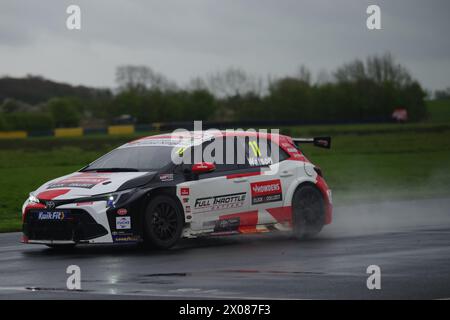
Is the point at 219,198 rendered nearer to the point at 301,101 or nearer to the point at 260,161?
the point at 260,161

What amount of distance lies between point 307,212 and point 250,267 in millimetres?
3710

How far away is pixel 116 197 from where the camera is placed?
12.1 meters

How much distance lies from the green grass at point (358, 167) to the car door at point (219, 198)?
5.35 m

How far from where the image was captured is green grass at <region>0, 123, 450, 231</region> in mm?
24750

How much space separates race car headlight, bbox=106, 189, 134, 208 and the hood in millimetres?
83

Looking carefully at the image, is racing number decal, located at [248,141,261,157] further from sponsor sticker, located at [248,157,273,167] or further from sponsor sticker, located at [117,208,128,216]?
sponsor sticker, located at [117,208,128,216]

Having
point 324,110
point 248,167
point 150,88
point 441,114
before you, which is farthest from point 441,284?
point 150,88

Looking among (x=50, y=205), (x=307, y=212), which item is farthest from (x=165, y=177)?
(x=307, y=212)

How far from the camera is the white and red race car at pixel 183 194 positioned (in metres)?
12.0

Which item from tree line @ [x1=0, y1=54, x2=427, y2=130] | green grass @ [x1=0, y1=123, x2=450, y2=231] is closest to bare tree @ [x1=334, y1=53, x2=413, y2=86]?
tree line @ [x1=0, y1=54, x2=427, y2=130]

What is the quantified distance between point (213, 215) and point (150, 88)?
101 meters

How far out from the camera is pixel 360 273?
9945 mm
